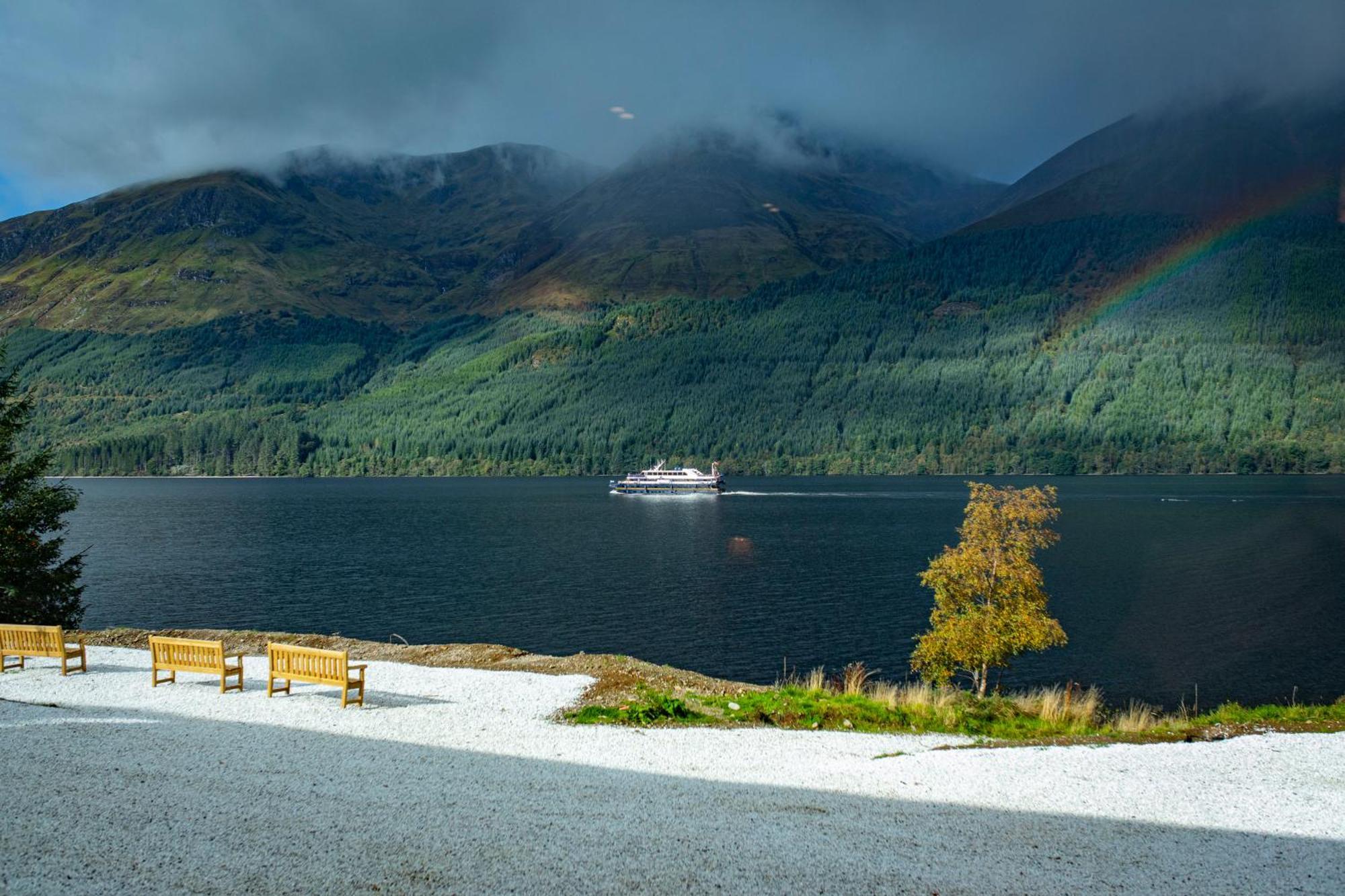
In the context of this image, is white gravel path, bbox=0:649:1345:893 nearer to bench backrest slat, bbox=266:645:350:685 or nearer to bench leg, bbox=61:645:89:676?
bench backrest slat, bbox=266:645:350:685

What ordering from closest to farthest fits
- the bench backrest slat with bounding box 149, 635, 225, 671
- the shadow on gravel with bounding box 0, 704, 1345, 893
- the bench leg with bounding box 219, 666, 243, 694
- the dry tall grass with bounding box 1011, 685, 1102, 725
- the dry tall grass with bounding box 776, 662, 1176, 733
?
the shadow on gravel with bounding box 0, 704, 1345, 893
the dry tall grass with bounding box 776, 662, 1176, 733
the bench leg with bounding box 219, 666, 243, 694
the bench backrest slat with bounding box 149, 635, 225, 671
the dry tall grass with bounding box 1011, 685, 1102, 725

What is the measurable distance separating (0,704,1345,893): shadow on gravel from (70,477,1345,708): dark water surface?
24.6m

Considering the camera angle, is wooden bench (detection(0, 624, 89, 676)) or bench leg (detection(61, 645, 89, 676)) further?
wooden bench (detection(0, 624, 89, 676))

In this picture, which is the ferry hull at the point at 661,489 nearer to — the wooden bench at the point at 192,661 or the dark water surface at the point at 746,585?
the dark water surface at the point at 746,585

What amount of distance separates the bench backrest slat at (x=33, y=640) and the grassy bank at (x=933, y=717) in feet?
50.6

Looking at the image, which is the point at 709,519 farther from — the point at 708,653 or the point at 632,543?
the point at 708,653

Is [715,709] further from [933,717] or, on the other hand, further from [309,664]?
[309,664]

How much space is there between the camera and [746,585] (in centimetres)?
6347

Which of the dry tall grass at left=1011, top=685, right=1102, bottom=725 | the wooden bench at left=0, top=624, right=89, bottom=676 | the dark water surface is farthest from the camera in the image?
the dark water surface

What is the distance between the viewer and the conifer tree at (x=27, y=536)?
31188mm

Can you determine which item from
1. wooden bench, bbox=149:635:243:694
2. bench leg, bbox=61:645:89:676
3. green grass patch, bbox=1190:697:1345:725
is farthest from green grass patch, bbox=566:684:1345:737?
bench leg, bbox=61:645:89:676

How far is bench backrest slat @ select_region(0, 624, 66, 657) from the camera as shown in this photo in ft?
76.9

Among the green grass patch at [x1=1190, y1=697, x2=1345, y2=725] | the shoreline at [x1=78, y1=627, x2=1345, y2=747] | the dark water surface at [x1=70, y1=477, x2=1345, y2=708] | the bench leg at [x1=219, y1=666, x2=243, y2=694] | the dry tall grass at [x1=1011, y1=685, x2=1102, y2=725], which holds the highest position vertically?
the bench leg at [x1=219, y1=666, x2=243, y2=694]

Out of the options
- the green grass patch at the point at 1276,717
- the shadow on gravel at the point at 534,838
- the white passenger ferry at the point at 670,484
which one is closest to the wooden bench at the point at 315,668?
the shadow on gravel at the point at 534,838
